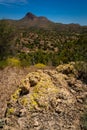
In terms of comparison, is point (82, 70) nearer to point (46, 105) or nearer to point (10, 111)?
point (46, 105)

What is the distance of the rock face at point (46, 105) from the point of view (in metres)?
7.27

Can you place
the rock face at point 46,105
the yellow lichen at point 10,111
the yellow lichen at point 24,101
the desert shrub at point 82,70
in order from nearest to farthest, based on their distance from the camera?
the rock face at point 46,105 → the yellow lichen at point 10,111 → the yellow lichen at point 24,101 → the desert shrub at point 82,70

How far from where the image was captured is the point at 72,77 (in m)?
9.65

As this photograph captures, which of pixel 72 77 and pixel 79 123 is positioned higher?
pixel 72 77

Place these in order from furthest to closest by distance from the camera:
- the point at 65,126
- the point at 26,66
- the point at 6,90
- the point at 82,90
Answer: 1. the point at 26,66
2. the point at 6,90
3. the point at 82,90
4. the point at 65,126

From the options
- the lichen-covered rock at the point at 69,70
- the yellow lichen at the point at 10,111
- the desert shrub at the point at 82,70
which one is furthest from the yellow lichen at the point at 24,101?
the desert shrub at the point at 82,70

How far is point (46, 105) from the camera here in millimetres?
7742

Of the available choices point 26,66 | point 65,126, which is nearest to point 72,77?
point 65,126

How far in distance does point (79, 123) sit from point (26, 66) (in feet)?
22.5

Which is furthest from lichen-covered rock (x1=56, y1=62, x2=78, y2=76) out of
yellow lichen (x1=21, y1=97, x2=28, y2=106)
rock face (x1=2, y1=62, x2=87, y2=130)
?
yellow lichen (x1=21, y1=97, x2=28, y2=106)

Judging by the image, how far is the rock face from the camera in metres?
7.27

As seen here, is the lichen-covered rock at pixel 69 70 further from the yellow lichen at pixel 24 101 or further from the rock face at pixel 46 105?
the yellow lichen at pixel 24 101

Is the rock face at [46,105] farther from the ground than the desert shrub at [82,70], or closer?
closer

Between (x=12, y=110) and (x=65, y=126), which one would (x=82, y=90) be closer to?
(x=65, y=126)
